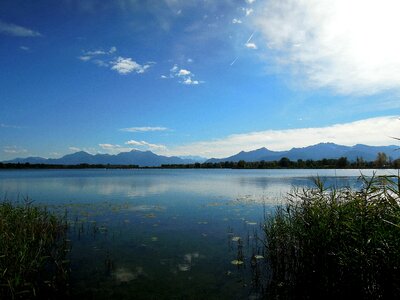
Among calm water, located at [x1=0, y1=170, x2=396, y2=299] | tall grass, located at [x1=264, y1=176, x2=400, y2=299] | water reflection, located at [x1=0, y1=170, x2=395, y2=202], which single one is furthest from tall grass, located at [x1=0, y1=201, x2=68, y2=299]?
water reflection, located at [x1=0, y1=170, x2=395, y2=202]

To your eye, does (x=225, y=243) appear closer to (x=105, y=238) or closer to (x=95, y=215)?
(x=105, y=238)

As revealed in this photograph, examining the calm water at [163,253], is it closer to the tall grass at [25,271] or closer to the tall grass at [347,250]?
the tall grass at [25,271]

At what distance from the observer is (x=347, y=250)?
757cm

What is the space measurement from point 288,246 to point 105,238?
1062cm

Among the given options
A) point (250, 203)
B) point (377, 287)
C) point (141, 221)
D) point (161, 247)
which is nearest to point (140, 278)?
point (161, 247)

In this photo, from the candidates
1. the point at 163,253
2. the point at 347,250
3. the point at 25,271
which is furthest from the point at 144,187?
the point at 347,250

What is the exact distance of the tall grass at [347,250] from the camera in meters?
6.84

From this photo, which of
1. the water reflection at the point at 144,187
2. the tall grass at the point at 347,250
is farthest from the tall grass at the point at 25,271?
the water reflection at the point at 144,187

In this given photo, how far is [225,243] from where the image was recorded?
15.4 m

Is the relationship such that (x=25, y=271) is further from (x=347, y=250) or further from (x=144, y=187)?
(x=144, y=187)

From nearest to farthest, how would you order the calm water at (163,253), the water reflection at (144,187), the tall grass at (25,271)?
1. the tall grass at (25,271)
2. the calm water at (163,253)
3. the water reflection at (144,187)

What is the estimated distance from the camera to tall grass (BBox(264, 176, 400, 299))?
22.4 ft

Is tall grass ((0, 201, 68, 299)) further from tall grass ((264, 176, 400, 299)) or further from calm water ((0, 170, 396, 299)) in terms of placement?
tall grass ((264, 176, 400, 299))

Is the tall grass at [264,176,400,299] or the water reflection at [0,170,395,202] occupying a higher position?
the tall grass at [264,176,400,299]
